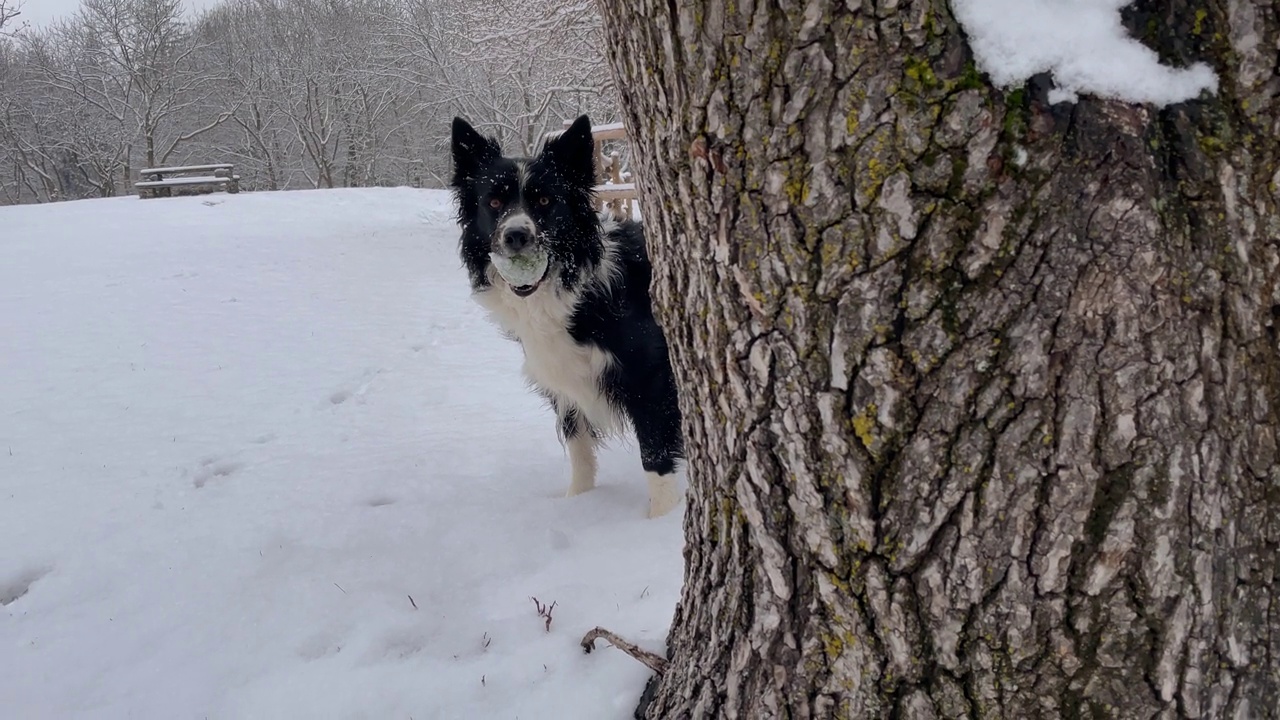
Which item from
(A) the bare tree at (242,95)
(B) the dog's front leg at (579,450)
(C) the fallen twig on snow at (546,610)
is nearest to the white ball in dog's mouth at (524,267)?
(B) the dog's front leg at (579,450)

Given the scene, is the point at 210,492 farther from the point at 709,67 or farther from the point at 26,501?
the point at 709,67

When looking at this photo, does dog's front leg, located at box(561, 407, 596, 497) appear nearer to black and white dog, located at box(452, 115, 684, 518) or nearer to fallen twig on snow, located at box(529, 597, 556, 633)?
black and white dog, located at box(452, 115, 684, 518)

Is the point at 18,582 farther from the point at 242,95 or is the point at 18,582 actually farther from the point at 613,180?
the point at 242,95

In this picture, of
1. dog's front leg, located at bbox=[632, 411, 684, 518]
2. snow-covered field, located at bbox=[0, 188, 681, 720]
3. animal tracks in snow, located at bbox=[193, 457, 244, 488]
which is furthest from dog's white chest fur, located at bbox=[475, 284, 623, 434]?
animal tracks in snow, located at bbox=[193, 457, 244, 488]

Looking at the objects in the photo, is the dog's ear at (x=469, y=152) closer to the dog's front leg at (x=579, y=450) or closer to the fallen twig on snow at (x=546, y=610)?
the dog's front leg at (x=579, y=450)

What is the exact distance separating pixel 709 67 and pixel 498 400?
14.4ft

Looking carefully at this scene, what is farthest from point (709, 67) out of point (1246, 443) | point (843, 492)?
point (1246, 443)

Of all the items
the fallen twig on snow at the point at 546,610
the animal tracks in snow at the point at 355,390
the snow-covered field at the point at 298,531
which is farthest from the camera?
the animal tracks in snow at the point at 355,390

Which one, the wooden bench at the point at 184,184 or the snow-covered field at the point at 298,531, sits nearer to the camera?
the snow-covered field at the point at 298,531

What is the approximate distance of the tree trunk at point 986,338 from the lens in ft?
3.24

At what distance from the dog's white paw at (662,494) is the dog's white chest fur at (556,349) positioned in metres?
0.37

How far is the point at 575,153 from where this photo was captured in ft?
11.7

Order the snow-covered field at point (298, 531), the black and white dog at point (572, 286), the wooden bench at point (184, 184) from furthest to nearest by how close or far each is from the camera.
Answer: the wooden bench at point (184, 184)
the black and white dog at point (572, 286)
the snow-covered field at point (298, 531)

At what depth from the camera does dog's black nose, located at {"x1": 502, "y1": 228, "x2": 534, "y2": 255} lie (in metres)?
3.33
